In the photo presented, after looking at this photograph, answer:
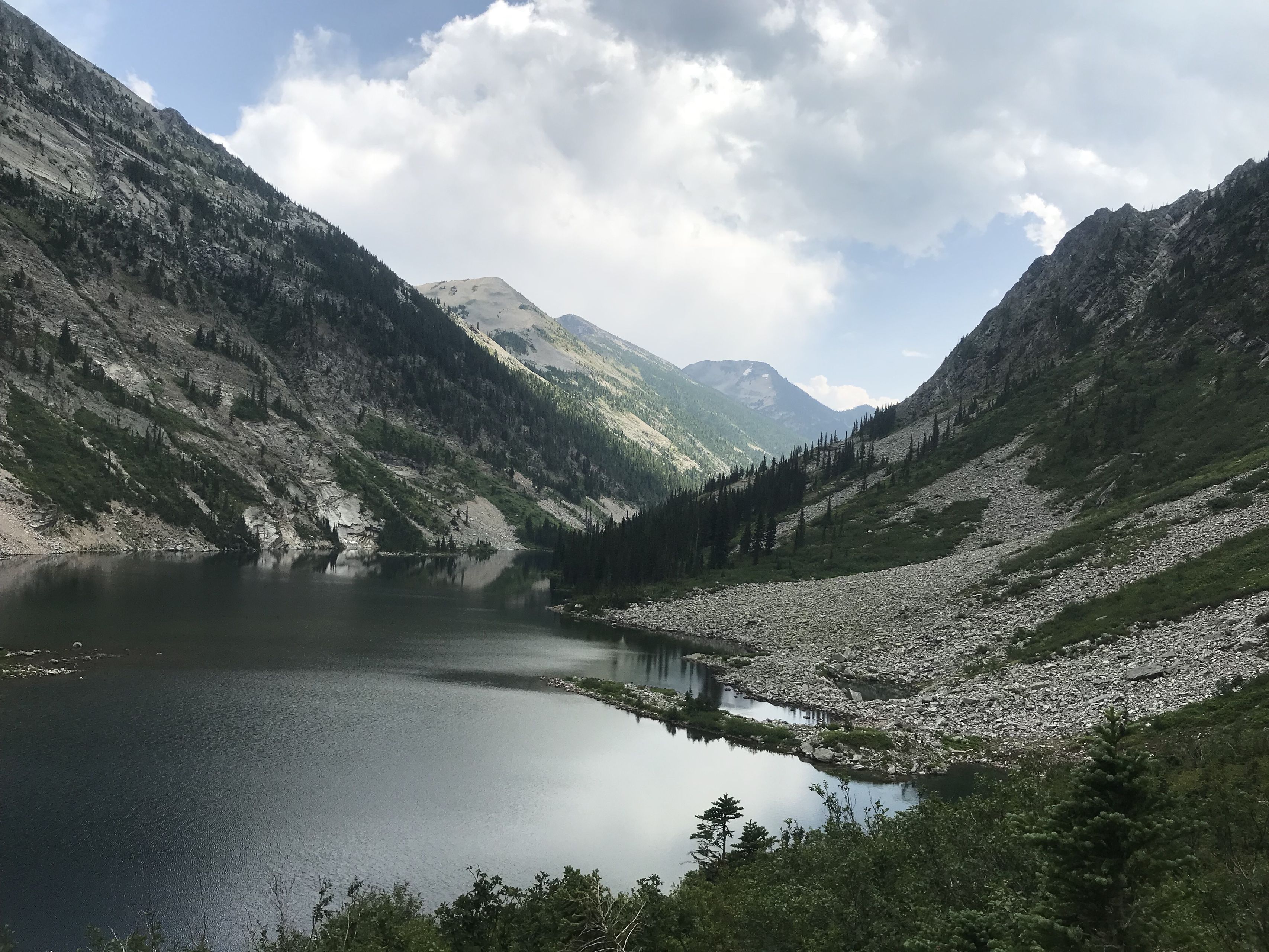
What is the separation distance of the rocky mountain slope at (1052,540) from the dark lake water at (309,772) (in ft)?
41.8

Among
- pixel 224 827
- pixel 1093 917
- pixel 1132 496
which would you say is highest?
pixel 1132 496

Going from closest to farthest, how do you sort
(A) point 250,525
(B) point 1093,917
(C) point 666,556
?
(B) point 1093,917 → (C) point 666,556 → (A) point 250,525

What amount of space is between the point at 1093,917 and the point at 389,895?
2615 centimetres

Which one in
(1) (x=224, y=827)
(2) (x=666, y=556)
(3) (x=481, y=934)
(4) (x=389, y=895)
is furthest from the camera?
(2) (x=666, y=556)

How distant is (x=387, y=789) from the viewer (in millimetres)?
42156

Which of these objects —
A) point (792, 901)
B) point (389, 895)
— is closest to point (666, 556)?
point (389, 895)

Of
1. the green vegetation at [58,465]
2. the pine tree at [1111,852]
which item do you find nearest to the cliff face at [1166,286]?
the pine tree at [1111,852]

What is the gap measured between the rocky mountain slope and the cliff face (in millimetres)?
544

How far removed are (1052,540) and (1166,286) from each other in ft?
366

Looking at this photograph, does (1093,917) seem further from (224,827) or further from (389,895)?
(224,827)

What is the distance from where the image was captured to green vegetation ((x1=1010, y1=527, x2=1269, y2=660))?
169 feet

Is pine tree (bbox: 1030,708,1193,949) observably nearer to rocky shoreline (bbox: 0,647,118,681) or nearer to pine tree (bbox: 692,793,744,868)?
pine tree (bbox: 692,793,744,868)

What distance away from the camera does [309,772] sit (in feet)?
144

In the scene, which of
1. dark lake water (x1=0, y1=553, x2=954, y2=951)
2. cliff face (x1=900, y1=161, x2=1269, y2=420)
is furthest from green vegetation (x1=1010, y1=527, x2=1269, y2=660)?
cliff face (x1=900, y1=161, x2=1269, y2=420)
